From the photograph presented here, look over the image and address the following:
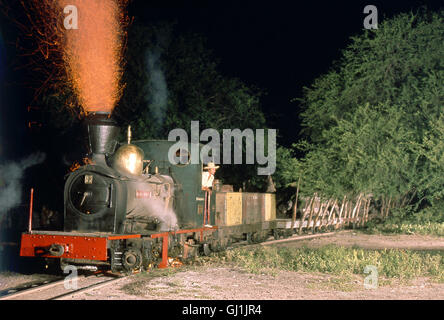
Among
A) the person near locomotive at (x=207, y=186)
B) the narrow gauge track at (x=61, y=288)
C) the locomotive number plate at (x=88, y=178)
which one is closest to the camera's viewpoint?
the narrow gauge track at (x=61, y=288)

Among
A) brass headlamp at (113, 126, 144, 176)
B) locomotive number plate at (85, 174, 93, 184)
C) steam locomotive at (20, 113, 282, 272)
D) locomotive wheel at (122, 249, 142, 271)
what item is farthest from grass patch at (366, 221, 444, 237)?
locomotive number plate at (85, 174, 93, 184)

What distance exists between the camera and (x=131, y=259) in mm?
9859

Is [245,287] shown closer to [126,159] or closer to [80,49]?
[126,159]

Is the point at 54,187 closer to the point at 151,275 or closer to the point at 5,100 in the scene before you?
the point at 5,100

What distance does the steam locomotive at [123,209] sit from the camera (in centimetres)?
955

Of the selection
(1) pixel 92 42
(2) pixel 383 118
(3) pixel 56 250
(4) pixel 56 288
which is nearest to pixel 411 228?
(2) pixel 383 118

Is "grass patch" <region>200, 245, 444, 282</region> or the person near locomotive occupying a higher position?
the person near locomotive

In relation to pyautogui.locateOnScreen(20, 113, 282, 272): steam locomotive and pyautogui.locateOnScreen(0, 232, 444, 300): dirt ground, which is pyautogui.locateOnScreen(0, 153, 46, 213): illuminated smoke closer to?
pyautogui.locateOnScreen(20, 113, 282, 272): steam locomotive

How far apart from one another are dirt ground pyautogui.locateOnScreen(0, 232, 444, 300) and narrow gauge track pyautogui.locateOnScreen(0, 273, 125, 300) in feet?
0.70

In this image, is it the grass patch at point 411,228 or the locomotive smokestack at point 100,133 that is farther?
the grass patch at point 411,228

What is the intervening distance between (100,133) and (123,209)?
5.08 ft

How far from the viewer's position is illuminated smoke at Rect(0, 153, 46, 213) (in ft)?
68.1

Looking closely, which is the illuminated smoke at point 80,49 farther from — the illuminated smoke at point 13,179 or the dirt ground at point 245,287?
the dirt ground at point 245,287

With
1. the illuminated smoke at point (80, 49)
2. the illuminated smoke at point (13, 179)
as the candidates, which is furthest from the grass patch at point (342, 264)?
the illuminated smoke at point (13, 179)
